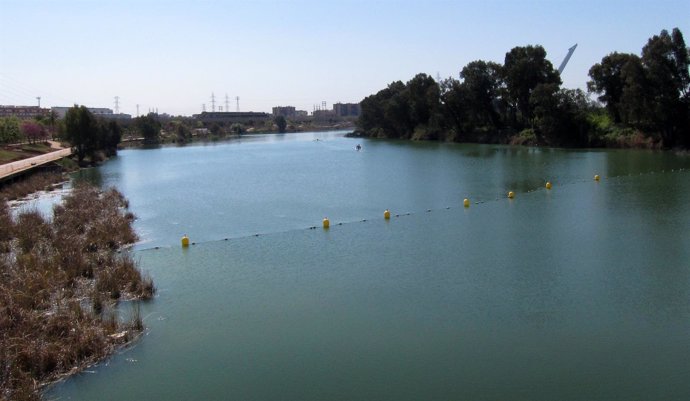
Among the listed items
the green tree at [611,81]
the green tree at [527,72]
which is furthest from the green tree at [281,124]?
the green tree at [611,81]

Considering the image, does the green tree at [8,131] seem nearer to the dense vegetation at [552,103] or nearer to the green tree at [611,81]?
the dense vegetation at [552,103]

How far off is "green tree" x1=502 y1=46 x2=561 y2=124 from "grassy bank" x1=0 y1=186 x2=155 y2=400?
5634 cm

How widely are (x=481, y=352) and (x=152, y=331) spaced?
7.07 metres

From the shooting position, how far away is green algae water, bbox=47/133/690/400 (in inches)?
410

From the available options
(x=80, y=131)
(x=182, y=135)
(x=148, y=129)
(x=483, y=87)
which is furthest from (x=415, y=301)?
(x=182, y=135)

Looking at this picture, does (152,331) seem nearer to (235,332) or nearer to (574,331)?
(235,332)

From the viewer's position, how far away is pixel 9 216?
23.0 m

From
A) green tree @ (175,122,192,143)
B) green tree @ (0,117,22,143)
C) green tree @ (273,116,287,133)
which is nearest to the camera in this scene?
green tree @ (0,117,22,143)

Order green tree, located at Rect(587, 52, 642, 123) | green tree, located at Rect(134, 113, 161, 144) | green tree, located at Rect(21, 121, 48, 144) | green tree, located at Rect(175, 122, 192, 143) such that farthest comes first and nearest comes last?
green tree, located at Rect(175, 122, 192, 143) < green tree, located at Rect(134, 113, 161, 144) < green tree, located at Rect(21, 121, 48, 144) < green tree, located at Rect(587, 52, 642, 123)

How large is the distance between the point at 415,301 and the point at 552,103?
178ft

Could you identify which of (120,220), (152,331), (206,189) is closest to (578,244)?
(152,331)

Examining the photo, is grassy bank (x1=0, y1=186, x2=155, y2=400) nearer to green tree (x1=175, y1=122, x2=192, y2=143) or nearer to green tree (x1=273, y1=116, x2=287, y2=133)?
green tree (x1=175, y1=122, x2=192, y2=143)

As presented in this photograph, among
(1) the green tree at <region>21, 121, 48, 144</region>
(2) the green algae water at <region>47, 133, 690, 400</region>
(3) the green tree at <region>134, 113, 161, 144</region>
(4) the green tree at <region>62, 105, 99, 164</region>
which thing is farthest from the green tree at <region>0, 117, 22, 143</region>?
(3) the green tree at <region>134, 113, 161, 144</region>

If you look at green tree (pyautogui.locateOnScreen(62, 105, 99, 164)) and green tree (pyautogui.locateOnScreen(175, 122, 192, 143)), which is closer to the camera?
green tree (pyautogui.locateOnScreen(62, 105, 99, 164))
